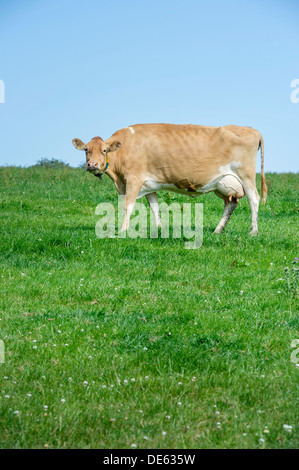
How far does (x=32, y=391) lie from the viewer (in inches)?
192

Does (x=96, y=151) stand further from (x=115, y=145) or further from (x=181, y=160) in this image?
(x=181, y=160)

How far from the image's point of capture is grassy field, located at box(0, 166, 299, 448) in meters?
4.32

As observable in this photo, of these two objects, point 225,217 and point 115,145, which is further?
point 225,217

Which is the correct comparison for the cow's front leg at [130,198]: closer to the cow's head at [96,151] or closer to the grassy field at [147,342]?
the cow's head at [96,151]

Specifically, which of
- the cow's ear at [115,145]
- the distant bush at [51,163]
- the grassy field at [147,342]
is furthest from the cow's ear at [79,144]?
the distant bush at [51,163]

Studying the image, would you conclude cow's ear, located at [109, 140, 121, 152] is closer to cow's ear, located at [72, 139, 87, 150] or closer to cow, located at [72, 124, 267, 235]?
cow, located at [72, 124, 267, 235]

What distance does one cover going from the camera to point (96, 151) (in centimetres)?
1207

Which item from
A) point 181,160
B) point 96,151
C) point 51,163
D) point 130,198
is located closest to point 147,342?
point 130,198

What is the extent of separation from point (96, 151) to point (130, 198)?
1241 millimetres

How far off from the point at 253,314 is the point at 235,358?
137 centimetres

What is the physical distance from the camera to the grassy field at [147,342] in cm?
432

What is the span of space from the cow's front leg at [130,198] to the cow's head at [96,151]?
28.4 inches

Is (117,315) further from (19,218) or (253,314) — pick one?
(19,218)
